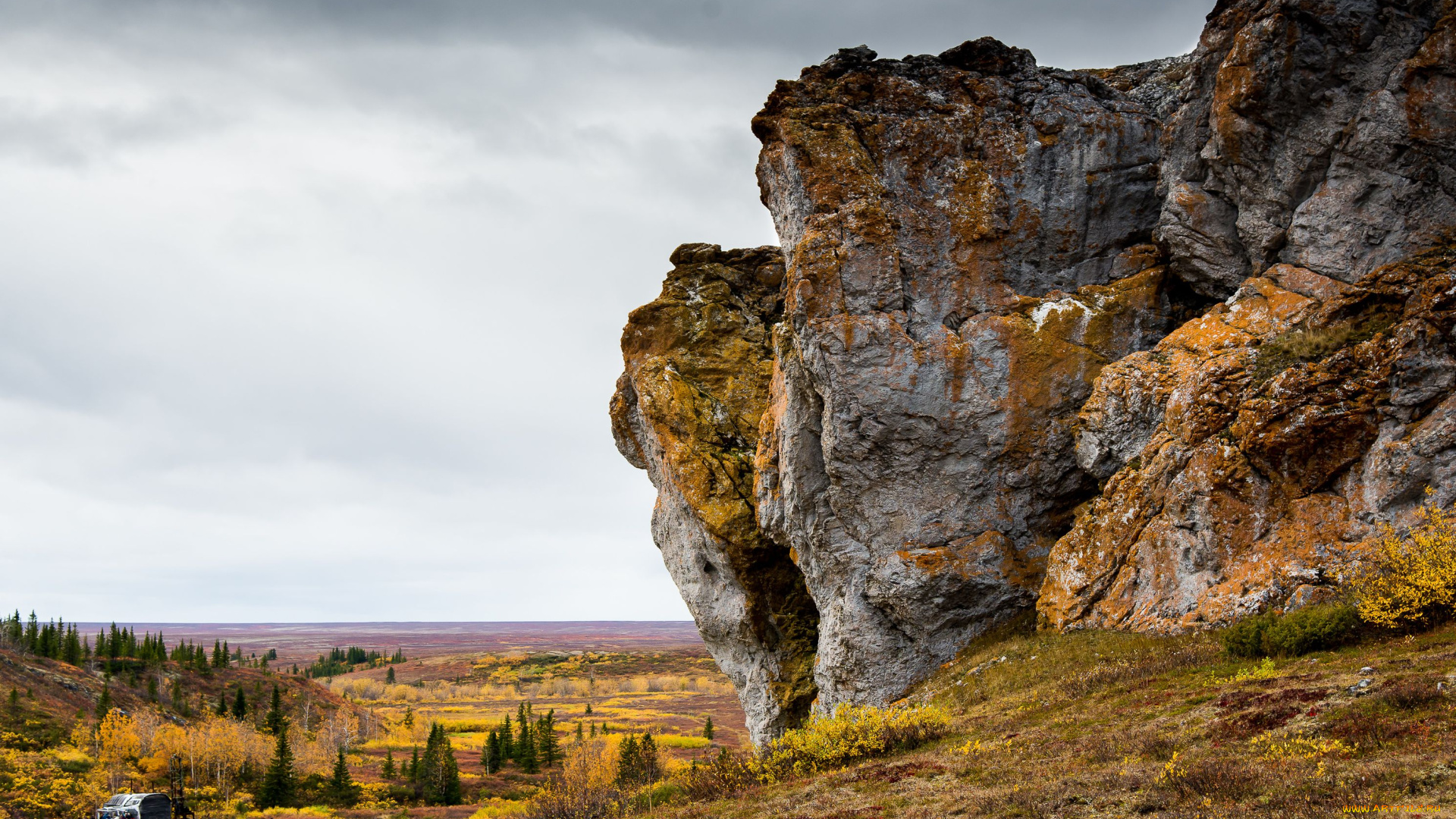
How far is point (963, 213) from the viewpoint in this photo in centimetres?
3222

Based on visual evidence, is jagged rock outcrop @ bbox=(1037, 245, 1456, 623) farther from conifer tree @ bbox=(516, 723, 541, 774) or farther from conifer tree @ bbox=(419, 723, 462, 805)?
conifer tree @ bbox=(516, 723, 541, 774)

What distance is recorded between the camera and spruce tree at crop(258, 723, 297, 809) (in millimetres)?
71000

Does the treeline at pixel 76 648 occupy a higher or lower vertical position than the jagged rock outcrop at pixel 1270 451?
lower

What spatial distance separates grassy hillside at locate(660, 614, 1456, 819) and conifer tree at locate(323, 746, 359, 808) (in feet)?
242

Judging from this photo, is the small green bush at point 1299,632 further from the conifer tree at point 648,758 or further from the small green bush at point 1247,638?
the conifer tree at point 648,758

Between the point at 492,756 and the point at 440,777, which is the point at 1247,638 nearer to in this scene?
the point at 440,777

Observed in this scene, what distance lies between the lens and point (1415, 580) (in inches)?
596

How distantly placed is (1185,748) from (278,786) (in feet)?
269

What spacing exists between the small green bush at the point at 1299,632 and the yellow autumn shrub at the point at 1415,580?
1.24ft

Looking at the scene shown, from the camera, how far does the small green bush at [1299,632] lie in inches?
627

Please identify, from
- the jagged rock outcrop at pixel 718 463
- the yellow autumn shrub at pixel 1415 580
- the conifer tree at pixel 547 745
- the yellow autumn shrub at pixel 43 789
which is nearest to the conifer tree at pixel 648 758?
the jagged rock outcrop at pixel 718 463

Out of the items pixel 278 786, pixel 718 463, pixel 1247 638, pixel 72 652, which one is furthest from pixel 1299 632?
pixel 72 652

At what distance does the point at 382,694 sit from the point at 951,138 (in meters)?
178

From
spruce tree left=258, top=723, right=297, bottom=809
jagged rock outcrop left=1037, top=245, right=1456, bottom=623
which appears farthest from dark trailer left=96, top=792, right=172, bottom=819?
spruce tree left=258, top=723, right=297, bottom=809
